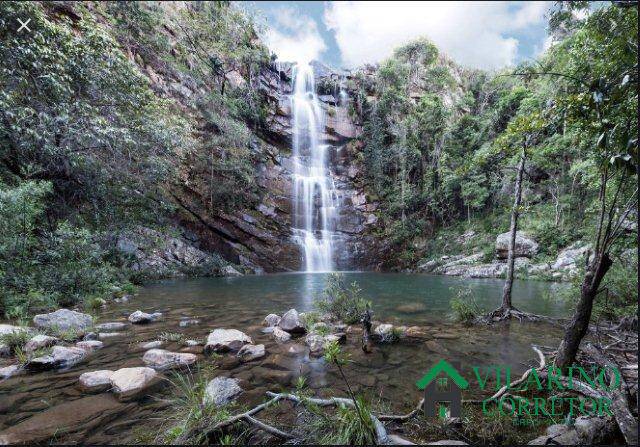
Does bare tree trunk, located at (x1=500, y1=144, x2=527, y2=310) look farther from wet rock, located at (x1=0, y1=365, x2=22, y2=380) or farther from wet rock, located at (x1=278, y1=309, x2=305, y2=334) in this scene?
wet rock, located at (x1=0, y1=365, x2=22, y2=380)

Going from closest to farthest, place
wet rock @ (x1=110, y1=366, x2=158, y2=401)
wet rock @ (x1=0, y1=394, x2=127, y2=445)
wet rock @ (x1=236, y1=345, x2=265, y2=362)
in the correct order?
wet rock @ (x1=0, y1=394, x2=127, y2=445)
wet rock @ (x1=110, y1=366, x2=158, y2=401)
wet rock @ (x1=236, y1=345, x2=265, y2=362)

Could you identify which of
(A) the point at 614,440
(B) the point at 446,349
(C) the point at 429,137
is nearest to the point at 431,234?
(C) the point at 429,137

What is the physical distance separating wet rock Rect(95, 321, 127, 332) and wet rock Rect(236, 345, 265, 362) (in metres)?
3.06

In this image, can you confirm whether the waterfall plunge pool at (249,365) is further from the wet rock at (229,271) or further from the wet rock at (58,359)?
the wet rock at (229,271)

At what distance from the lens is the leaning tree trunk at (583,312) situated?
3.10 meters

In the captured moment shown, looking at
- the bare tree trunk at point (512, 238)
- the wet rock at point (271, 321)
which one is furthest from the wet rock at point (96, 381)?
the bare tree trunk at point (512, 238)

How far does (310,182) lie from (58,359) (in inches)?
941

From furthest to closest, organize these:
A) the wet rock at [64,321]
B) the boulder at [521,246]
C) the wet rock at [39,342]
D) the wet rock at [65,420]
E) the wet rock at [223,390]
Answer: the boulder at [521,246] → the wet rock at [64,321] → the wet rock at [39,342] → the wet rock at [223,390] → the wet rock at [65,420]

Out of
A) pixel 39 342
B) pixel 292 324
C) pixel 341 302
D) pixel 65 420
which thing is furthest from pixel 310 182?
pixel 65 420

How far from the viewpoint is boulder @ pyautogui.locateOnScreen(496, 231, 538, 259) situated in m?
18.8

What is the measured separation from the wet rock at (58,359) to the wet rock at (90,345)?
0.62 feet

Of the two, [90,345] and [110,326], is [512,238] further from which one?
[110,326]

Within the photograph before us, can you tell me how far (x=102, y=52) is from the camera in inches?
346

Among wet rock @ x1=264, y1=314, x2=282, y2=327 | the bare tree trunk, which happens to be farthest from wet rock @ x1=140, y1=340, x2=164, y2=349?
the bare tree trunk
